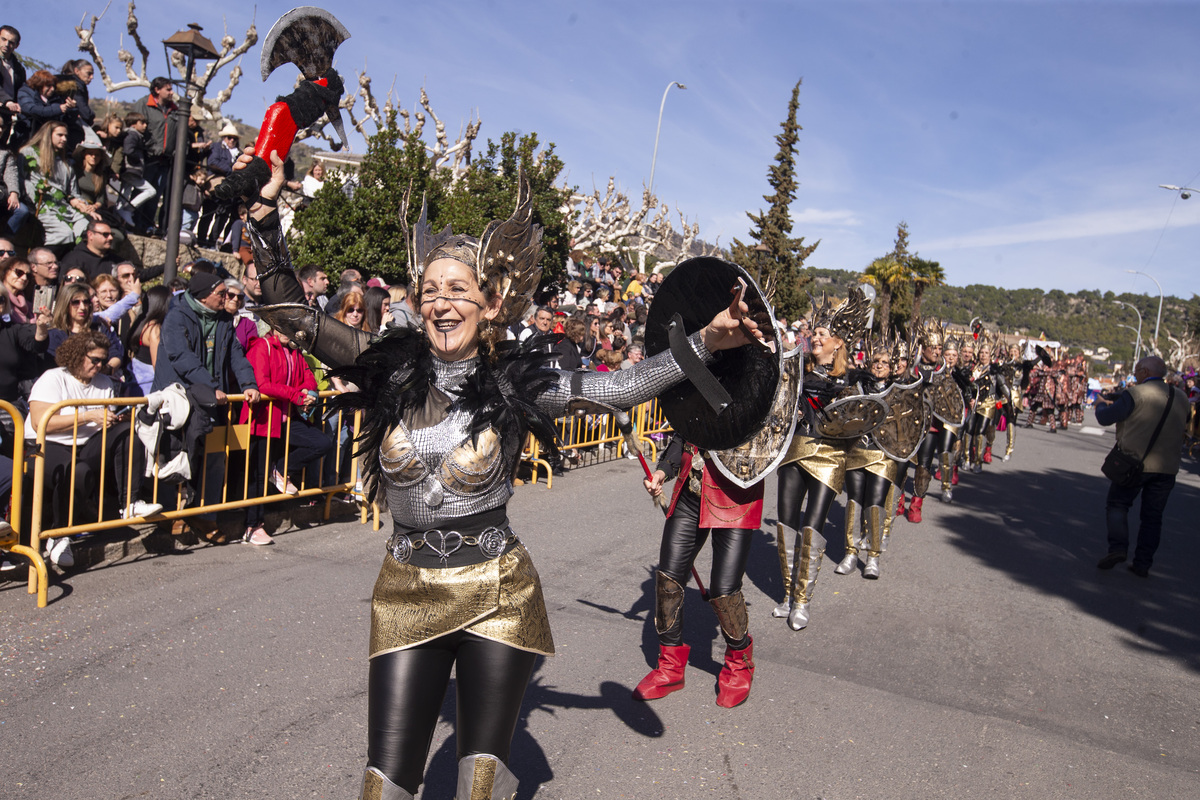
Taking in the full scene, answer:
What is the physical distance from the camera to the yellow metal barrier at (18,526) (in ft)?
15.2

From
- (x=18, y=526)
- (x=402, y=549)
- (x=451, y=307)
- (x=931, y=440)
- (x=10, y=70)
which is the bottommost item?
(x=18, y=526)

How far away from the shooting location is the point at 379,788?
2.17 meters

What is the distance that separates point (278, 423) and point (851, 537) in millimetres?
4693

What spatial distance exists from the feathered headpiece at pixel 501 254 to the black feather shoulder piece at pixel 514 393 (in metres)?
0.11

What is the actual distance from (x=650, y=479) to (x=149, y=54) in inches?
747

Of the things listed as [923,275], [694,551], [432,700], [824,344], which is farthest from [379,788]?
[923,275]

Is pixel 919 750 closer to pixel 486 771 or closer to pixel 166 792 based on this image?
pixel 486 771

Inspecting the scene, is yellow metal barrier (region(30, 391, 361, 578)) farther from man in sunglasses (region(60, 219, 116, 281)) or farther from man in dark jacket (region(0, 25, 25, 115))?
man in dark jacket (region(0, 25, 25, 115))

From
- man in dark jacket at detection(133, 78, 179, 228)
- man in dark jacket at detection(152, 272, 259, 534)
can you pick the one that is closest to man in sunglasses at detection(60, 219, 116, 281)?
man in dark jacket at detection(152, 272, 259, 534)

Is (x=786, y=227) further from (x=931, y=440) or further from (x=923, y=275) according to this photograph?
(x=931, y=440)

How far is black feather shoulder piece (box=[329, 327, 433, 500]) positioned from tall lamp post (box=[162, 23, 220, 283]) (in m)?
6.94

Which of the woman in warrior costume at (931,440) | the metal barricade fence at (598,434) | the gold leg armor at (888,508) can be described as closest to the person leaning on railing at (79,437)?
the metal barricade fence at (598,434)

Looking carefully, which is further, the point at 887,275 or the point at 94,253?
the point at 887,275

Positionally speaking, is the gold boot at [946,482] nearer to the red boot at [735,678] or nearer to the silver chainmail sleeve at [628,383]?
the red boot at [735,678]
